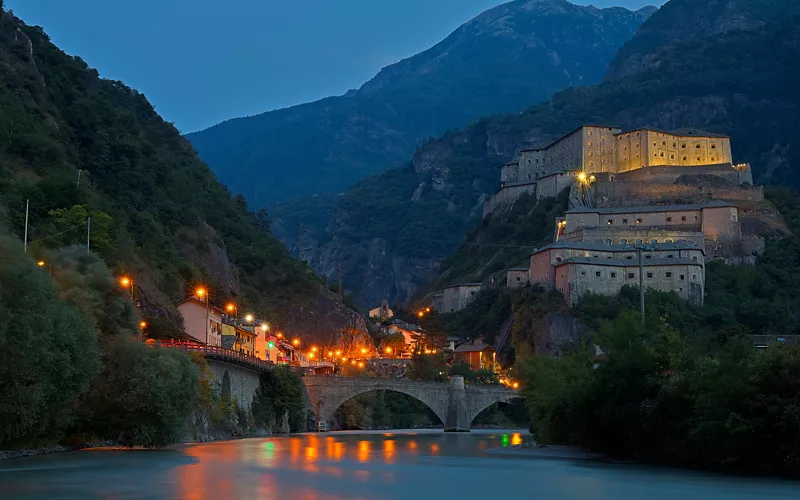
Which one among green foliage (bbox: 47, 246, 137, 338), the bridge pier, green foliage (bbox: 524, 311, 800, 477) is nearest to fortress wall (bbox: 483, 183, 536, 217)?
the bridge pier

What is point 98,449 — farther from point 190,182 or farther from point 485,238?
point 485,238

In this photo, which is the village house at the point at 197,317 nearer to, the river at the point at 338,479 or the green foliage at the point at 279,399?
the green foliage at the point at 279,399

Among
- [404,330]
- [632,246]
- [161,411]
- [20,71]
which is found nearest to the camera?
[161,411]

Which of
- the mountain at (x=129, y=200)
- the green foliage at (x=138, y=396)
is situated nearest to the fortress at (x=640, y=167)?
the mountain at (x=129, y=200)

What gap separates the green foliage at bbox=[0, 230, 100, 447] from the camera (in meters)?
37.3

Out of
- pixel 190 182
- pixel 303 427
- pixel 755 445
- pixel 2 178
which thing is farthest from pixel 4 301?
pixel 190 182

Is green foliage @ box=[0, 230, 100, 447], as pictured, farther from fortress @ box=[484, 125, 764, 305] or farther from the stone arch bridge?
fortress @ box=[484, 125, 764, 305]

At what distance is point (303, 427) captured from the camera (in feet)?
287

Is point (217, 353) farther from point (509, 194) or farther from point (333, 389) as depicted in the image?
point (509, 194)

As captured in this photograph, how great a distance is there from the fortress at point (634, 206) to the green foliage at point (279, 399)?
146ft

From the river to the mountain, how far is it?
1215 cm

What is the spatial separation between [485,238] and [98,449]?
12515 cm

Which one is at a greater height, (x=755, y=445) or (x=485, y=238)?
(x=485, y=238)

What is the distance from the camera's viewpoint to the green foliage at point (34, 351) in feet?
122
